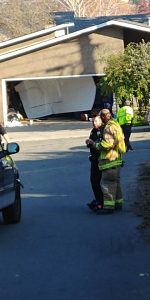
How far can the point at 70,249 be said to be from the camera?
811 cm

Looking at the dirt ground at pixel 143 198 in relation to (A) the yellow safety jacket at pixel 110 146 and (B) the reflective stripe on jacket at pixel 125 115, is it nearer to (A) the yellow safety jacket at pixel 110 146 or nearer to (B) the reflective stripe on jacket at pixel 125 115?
(A) the yellow safety jacket at pixel 110 146

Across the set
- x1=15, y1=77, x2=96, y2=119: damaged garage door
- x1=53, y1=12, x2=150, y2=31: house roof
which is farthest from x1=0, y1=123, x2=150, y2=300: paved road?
x1=53, y1=12, x2=150, y2=31: house roof

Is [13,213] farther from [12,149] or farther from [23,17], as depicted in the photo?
[23,17]

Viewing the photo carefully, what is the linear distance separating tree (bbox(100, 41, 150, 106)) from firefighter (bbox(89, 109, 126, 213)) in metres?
20.9

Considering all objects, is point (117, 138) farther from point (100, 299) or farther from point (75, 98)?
point (75, 98)

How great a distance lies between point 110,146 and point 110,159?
0.71 ft

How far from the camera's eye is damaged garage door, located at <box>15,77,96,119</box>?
41094mm

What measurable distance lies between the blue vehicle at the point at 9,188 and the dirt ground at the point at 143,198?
5.78 feet

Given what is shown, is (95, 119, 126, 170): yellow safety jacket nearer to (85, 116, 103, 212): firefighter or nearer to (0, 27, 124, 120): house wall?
(85, 116, 103, 212): firefighter

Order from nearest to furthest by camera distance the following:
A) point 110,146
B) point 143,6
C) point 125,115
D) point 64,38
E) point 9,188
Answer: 1. point 9,188
2. point 110,146
3. point 125,115
4. point 64,38
5. point 143,6

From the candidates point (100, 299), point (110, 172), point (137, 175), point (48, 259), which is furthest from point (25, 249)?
point (137, 175)

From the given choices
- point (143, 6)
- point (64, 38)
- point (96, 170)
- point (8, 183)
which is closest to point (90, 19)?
point (64, 38)

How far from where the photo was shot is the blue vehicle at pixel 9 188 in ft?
29.3

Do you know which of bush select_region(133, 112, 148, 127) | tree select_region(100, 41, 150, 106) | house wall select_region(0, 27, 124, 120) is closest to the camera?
tree select_region(100, 41, 150, 106)
